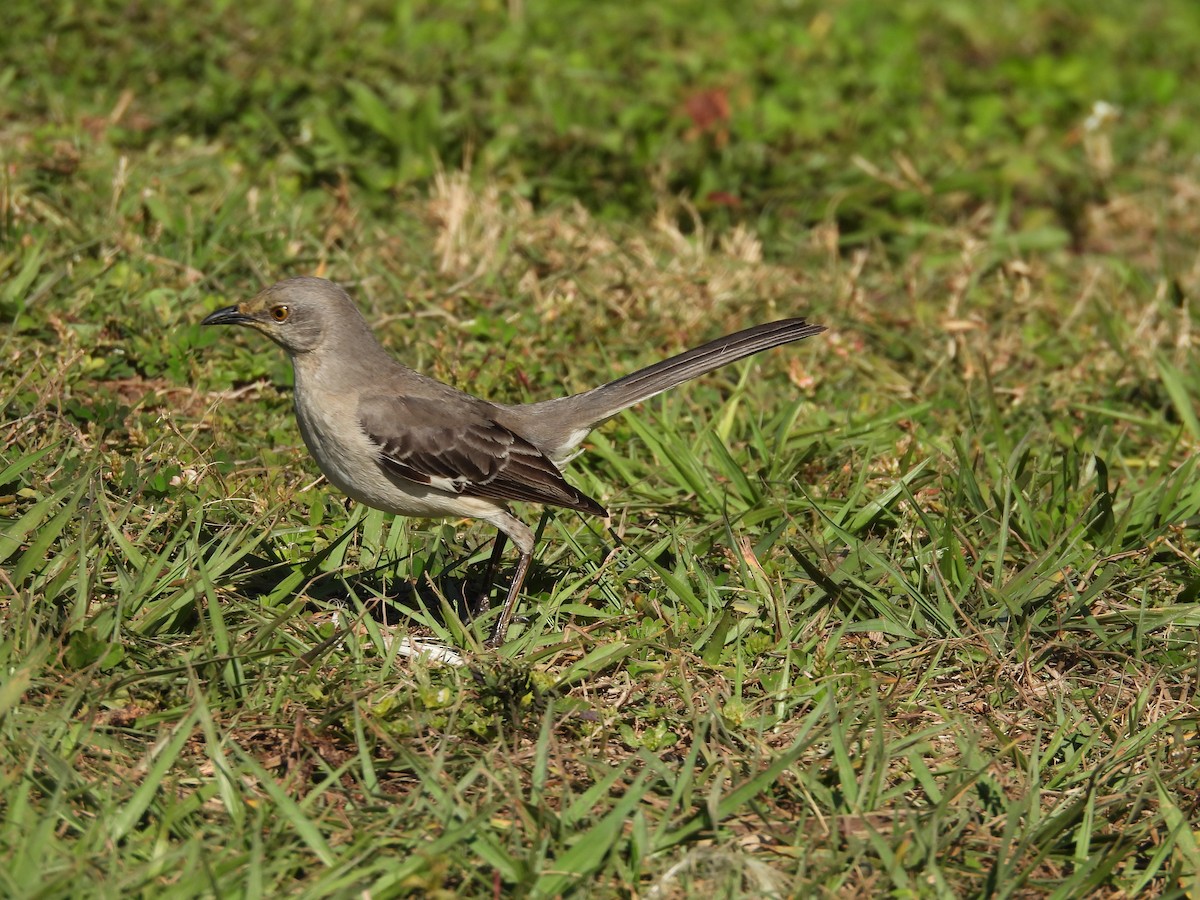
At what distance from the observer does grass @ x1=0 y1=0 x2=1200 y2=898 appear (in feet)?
14.9

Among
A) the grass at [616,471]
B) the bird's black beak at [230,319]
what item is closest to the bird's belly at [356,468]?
the grass at [616,471]

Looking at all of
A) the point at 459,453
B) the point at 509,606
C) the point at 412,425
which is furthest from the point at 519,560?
the point at 412,425

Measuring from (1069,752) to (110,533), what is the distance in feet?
12.0

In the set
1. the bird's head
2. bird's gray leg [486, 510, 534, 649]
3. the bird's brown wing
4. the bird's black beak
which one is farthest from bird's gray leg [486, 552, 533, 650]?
the bird's black beak

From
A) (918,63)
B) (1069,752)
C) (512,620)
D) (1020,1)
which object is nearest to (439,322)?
(512,620)

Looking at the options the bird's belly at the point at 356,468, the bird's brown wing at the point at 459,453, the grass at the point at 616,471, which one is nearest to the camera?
the grass at the point at 616,471

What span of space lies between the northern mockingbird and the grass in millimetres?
357

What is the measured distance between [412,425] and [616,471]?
1397 millimetres

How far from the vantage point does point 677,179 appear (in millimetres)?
9711

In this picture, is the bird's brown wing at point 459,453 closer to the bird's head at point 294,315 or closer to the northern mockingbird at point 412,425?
the northern mockingbird at point 412,425

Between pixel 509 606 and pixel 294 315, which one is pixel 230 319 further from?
pixel 509 606

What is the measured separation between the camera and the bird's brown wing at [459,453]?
5770 mm

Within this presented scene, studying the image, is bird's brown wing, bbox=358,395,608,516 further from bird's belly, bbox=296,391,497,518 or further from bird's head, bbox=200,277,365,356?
bird's head, bbox=200,277,365,356

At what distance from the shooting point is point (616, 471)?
22.8 feet
